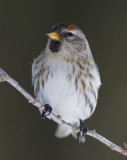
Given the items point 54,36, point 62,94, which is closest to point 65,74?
point 62,94

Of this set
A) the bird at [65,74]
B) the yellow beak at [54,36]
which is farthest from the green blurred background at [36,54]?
the yellow beak at [54,36]

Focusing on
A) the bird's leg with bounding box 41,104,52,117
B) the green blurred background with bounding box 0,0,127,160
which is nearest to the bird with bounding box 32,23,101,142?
the bird's leg with bounding box 41,104,52,117

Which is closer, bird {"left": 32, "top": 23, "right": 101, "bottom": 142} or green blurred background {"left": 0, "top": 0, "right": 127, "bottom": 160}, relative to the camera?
bird {"left": 32, "top": 23, "right": 101, "bottom": 142}

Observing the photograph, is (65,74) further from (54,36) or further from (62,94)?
(54,36)

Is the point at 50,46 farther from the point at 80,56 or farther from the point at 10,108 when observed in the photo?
the point at 10,108

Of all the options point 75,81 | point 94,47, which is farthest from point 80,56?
point 94,47

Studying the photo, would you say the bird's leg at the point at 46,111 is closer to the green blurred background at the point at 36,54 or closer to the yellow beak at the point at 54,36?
the yellow beak at the point at 54,36

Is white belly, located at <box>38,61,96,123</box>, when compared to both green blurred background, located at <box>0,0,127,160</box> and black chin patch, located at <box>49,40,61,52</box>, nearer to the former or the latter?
black chin patch, located at <box>49,40,61,52</box>

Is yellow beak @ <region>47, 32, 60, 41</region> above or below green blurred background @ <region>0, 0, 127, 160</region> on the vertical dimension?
above
